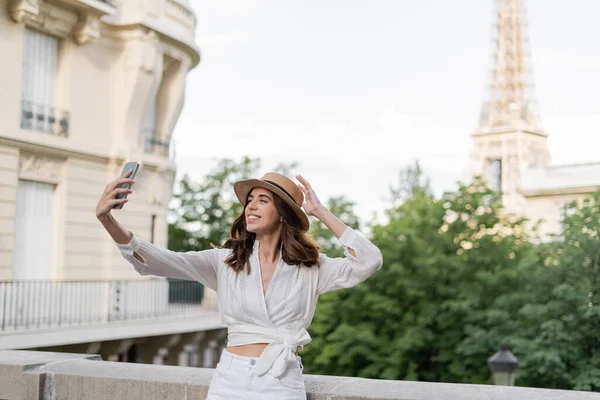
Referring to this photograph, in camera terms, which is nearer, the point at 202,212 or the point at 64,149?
the point at 64,149

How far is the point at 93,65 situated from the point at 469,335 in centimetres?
1232

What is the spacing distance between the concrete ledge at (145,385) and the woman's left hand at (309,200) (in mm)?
1095

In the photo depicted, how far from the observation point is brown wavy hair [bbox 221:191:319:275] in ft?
10.9

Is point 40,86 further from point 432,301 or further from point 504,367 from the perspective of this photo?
point 432,301

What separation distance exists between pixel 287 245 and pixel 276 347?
0.43 metres

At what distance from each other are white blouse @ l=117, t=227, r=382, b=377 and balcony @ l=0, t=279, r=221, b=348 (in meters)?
11.8

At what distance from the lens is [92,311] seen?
18.3 m

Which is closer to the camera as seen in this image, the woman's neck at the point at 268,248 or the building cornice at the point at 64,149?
the woman's neck at the point at 268,248

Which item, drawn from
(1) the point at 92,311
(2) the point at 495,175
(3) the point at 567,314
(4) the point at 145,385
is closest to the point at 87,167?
(1) the point at 92,311

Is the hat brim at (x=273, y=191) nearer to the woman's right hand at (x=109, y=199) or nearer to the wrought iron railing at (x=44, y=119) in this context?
the woman's right hand at (x=109, y=199)

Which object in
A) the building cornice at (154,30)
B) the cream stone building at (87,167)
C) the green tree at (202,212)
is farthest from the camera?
the green tree at (202,212)

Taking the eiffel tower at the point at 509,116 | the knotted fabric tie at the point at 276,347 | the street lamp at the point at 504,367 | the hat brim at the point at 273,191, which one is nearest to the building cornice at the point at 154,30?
the street lamp at the point at 504,367

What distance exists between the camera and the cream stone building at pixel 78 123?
1698 centimetres

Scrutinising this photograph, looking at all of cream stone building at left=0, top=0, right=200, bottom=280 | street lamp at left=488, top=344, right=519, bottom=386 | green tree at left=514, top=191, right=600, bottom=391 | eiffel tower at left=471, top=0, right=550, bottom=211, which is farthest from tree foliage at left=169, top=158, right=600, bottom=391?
eiffel tower at left=471, top=0, right=550, bottom=211
